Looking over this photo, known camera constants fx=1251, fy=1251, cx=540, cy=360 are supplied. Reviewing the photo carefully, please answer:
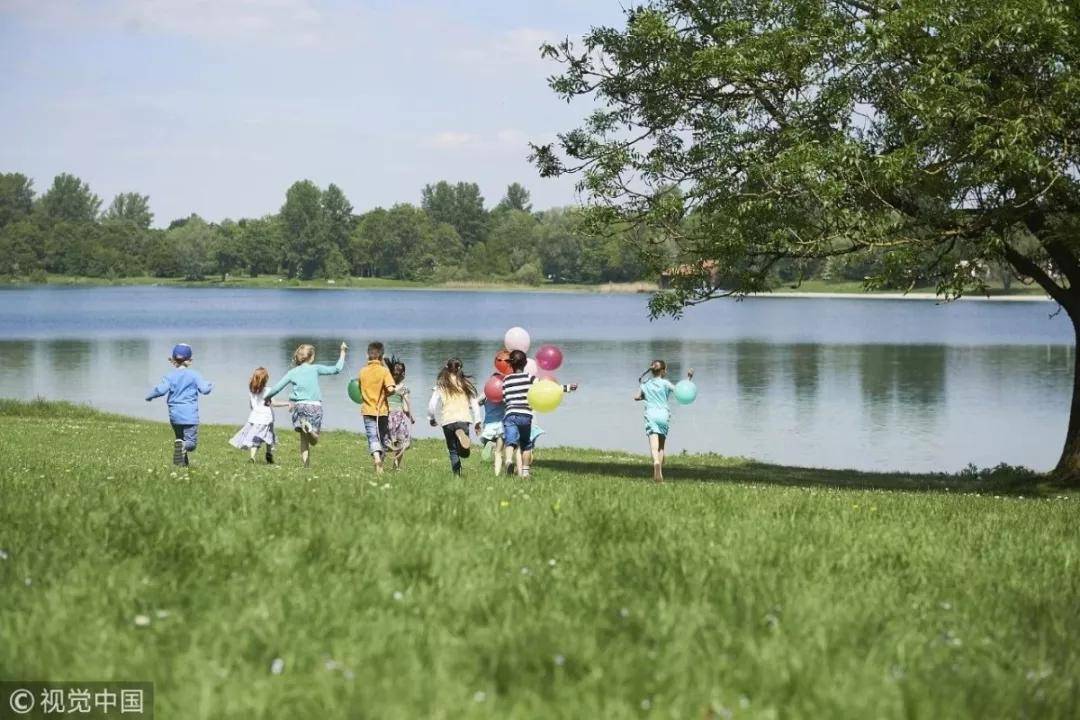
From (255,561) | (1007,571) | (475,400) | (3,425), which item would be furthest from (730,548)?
(3,425)

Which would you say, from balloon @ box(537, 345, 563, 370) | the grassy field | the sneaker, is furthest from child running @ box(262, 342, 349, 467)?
the grassy field

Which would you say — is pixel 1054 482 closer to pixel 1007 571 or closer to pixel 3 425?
pixel 1007 571

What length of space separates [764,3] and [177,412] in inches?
475

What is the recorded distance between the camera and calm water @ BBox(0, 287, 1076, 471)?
131 ft

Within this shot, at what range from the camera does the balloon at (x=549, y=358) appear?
23.4 meters

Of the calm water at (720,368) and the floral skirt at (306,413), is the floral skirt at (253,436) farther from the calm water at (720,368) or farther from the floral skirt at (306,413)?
the calm water at (720,368)

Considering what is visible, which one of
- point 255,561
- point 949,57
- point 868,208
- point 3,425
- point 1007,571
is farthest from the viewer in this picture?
point 3,425

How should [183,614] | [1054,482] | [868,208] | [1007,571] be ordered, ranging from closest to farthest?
1. [183,614]
2. [1007,571]
3. [868,208]
4. [1054,482]

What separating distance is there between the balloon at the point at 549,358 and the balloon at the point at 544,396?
416cm

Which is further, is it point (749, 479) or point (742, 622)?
point (749, 479)

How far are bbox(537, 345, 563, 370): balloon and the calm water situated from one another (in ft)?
44.7

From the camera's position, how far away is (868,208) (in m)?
20.5

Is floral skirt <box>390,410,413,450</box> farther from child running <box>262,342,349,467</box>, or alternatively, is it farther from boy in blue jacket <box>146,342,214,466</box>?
boy in blue jacket <box>146,342,214,466</box>

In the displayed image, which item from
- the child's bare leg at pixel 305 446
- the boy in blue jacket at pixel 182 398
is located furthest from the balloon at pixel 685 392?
the boy in blue jacket at pixel 182 398
